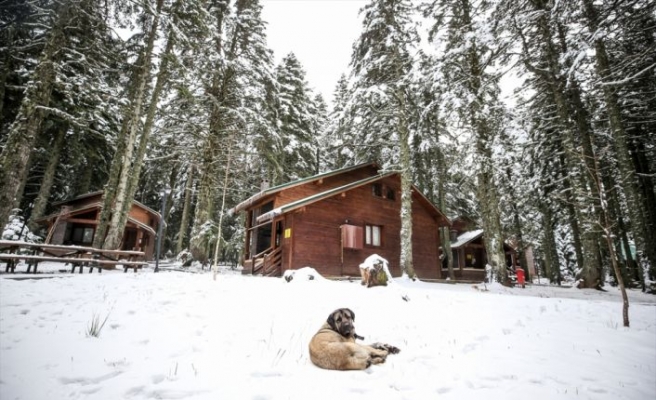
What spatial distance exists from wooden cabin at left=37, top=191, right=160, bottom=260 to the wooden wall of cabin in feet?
52.0

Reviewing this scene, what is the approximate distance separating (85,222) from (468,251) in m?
35.4

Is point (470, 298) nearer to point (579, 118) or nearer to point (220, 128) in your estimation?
point (579, 118)

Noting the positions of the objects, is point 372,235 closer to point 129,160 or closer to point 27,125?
point 129,160

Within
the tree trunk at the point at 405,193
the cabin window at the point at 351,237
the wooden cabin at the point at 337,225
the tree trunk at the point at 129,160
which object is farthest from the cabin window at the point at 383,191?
the tree trunk at the point at 129,160

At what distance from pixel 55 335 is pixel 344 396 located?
4.24m

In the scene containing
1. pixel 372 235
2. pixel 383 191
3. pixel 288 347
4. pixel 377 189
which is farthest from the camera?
pixel 383 191

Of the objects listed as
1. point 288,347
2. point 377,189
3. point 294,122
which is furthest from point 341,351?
point 294,122

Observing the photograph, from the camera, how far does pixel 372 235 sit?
1845cm

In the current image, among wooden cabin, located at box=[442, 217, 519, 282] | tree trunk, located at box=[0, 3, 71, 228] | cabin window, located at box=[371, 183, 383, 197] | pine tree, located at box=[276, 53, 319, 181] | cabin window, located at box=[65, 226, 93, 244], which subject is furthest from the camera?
wooden cabin, located at box=[442, 217, 519, 282]

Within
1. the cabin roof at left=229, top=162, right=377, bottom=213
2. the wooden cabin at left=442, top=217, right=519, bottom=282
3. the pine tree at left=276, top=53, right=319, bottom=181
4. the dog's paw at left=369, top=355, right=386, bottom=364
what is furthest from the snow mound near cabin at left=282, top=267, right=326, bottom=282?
the wooden cabin at left=442, top=217, right=519, bottom=282

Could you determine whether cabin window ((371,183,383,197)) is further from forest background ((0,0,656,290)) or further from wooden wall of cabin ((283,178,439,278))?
forest background ((0,0,656,290))

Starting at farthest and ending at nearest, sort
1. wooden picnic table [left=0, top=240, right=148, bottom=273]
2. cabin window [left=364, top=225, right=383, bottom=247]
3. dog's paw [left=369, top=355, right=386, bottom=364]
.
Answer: cabin window [left=364, top=225, right=383, bottom=247] → wooden picnic table [left=0, top=240, right=148, bottom=273] → dog's paw [left=369, top=355, right=386, bottom=364]

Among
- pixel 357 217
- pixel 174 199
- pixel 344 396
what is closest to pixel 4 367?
pixel 344 396

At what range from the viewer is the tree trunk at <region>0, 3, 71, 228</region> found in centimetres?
992
